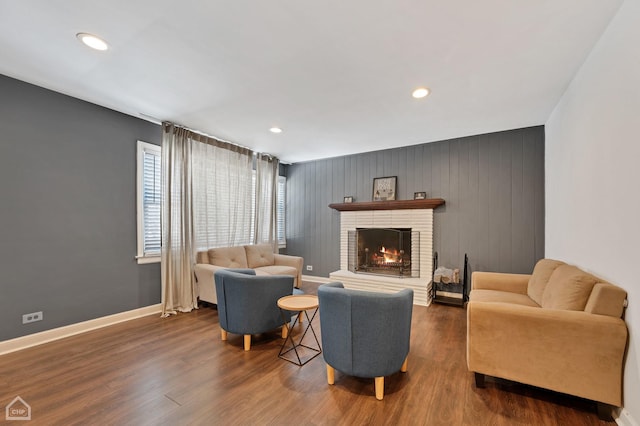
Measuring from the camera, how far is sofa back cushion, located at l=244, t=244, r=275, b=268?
476cm

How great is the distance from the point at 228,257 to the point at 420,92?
3.56 meters

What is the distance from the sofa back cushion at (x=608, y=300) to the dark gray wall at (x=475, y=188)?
2377 millimetres

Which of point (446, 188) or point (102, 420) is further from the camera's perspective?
point (446, 188)

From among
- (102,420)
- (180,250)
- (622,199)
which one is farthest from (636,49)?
(180,250)

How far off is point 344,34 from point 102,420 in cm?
314

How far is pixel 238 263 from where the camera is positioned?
445cm

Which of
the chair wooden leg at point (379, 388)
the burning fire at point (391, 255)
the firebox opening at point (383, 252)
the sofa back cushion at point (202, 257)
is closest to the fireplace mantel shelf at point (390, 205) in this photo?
the firebox opening at point (383, 252)

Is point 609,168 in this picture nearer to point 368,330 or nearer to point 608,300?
point 608,300

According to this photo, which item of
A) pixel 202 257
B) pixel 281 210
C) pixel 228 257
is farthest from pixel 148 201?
pixel 281 210

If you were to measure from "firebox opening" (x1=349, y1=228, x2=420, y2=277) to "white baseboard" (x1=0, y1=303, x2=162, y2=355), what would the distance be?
136 inches

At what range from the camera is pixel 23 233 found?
2764mm

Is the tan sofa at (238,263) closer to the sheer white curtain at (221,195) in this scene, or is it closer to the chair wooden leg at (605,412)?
the sheer white curtain at (221,195)

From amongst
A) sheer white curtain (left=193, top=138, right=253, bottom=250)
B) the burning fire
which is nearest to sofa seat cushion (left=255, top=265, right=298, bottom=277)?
sheer white curtain (left=193, top=138, right=253, bottom=250)

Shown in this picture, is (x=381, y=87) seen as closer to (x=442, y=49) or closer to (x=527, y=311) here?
(x=442, y=49)
